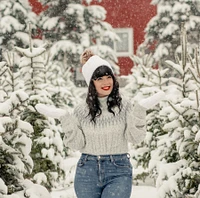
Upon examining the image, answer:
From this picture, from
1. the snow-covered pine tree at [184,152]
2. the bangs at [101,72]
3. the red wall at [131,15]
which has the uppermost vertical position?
the red wall at [131,15]

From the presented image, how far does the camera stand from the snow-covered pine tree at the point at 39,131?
8375 mm

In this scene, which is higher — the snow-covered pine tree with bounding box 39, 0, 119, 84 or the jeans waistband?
the snow-covered pine tree with bounding box 39, 0, 119, 84

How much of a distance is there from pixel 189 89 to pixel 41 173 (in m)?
2.85

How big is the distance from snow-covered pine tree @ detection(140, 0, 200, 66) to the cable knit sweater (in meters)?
18.6

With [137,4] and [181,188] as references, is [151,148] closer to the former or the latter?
[181,188]

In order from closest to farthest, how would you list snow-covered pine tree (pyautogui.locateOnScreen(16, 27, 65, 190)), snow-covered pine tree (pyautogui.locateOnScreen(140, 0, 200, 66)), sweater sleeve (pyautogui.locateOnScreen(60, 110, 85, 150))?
1. sweater sleeve (pyautogui.locateOnScreen(60, 110, 85, 150))
2. snow-covered pine tree (pyautogui.locateOnScreen(16, 27, 65, 190))
3. snow-covered pine tree (pyautogui.locateOnScreen(140, 0, 200, 66))

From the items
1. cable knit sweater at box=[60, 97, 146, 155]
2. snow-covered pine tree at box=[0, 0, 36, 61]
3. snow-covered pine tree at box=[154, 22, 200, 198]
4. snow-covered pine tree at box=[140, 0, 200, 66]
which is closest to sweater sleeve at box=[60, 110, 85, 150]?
cable knit sweater at box=[60, 97, 146, 155]

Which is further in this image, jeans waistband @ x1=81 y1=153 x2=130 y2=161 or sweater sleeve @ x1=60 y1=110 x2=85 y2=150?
sweater sleeve @ x1=60 y1=110 x2=85 y2=150

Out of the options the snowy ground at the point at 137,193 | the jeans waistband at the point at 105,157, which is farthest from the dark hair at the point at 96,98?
the snowy ground at the point at 137,193

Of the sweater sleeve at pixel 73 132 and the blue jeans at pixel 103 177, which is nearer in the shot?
the blue jeans at pixel 103 177

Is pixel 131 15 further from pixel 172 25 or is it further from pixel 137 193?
pixel 137 193

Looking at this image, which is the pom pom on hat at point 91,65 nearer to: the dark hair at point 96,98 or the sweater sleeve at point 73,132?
the dark hair at point 96,98

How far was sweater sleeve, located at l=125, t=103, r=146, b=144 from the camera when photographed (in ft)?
13.5

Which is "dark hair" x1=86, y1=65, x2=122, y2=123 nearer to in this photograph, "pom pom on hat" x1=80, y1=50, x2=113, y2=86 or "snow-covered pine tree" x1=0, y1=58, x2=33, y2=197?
"pom pom on hat" x1=80, y1=50, x2=113, y2=86
